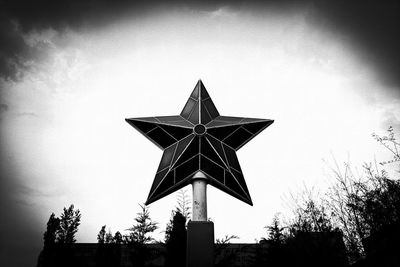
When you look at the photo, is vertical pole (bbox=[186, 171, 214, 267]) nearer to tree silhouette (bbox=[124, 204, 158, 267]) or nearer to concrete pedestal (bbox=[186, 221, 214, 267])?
concrete pedestal (bbox=[186, 221, 214, 267])

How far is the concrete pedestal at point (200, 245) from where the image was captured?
20.7 ft

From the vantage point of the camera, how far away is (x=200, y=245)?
21.2 feet

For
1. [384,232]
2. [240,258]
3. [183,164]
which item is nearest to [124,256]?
[240,258]

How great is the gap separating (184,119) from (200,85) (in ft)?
5.30

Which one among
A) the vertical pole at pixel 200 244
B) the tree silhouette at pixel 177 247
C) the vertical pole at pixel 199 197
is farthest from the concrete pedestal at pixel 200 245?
the tree silhouette at pixel 177 247

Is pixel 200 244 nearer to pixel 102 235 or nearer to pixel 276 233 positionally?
pixel 276 233

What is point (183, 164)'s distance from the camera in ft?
27.3

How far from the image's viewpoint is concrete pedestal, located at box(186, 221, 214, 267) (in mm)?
6316

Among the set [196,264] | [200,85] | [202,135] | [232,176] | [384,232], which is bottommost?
[196,264]

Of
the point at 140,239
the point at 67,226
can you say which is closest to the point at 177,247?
the point at 140,239

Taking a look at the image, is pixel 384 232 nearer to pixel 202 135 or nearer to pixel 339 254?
pixel 339 254

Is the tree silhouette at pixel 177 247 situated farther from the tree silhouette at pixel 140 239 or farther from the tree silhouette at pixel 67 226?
the tree silhouette at pixel 67 226

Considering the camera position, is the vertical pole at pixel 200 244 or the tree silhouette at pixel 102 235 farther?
the tree silhouette at pixel 102 235

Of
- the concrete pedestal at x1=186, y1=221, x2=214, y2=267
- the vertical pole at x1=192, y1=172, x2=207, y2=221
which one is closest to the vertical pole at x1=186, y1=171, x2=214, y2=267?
the concrete pedestal at x1=186, y1=221, x2=214, y2=267
